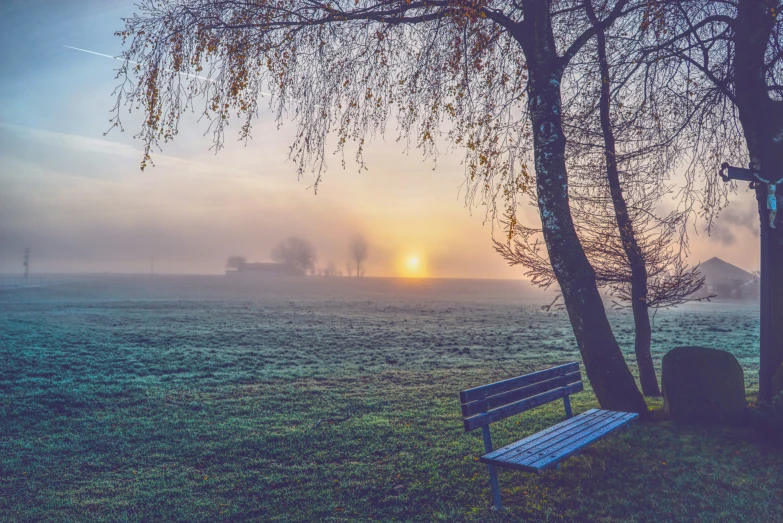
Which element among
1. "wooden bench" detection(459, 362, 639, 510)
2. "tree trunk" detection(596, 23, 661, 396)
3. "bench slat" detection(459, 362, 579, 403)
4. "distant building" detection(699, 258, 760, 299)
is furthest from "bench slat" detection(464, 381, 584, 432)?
"distant building" detection(699, 258, 760, 299)

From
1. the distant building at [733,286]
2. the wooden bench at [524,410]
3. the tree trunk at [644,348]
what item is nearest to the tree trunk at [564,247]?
the wooden bench at [524,410]

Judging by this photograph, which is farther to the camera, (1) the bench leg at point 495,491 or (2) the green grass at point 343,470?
(2) the green grass at point 343,470

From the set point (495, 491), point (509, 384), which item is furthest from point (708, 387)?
point (495, 491)

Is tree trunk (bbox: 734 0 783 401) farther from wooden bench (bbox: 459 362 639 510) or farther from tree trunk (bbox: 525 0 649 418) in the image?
wooden bench (bbox: 459 362 639 510)

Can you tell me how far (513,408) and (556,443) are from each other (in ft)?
1.87

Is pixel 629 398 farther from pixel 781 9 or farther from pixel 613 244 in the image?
pixel 781 9

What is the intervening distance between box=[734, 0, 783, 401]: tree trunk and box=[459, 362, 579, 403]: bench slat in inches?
101

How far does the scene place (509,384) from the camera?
576 cm

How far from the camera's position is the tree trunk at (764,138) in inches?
277

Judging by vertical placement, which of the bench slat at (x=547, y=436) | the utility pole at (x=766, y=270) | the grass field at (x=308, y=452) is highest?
the utility pole at (x=766, y=270)

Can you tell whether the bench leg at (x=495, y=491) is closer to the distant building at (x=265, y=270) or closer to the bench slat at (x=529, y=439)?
the bench slat at (x=529, y=439)

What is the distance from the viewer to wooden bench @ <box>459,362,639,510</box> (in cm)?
480

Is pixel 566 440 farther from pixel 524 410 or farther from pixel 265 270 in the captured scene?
pixel 265 270

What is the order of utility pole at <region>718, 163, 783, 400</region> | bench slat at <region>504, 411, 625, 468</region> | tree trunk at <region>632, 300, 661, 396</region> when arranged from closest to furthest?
bench slat at <region>504, 411, 625, 468</region>, utility pole at <region>718, 163, 783, 400</region>, tree trunk at <region>632, 300, 661, 396</region>
